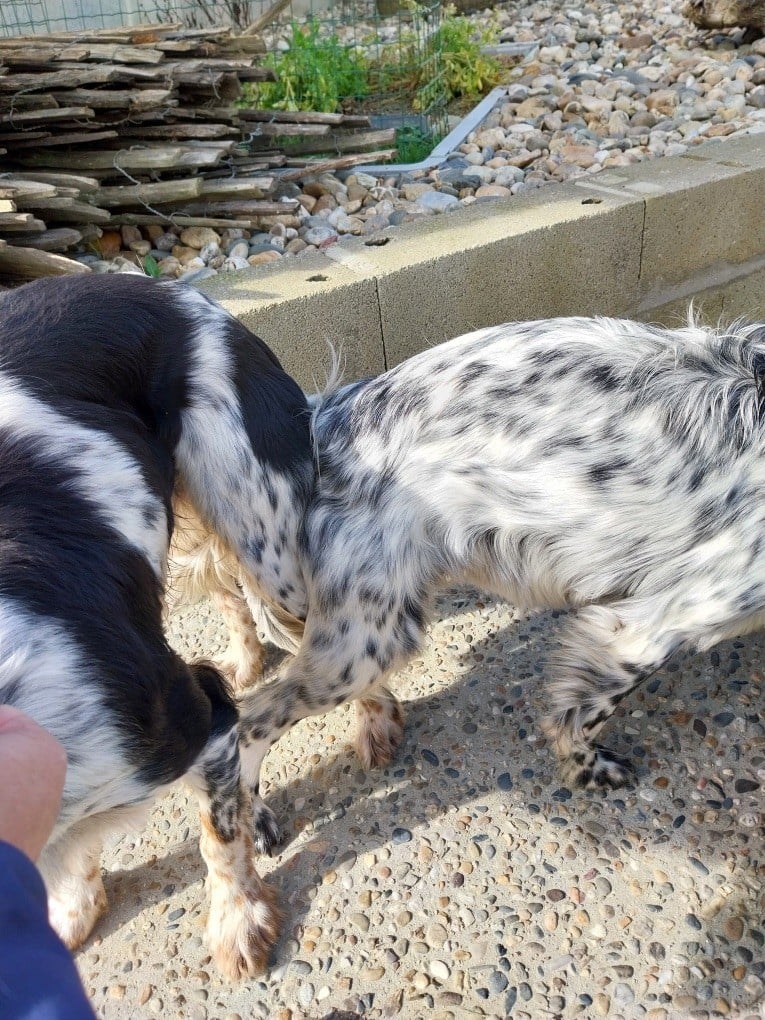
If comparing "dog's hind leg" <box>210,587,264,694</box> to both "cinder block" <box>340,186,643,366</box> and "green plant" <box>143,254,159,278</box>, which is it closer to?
"cinder block" <box>340,186,643,366</box>

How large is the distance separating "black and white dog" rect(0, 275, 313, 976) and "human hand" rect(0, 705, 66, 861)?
72 cm

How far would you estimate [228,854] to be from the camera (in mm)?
2227

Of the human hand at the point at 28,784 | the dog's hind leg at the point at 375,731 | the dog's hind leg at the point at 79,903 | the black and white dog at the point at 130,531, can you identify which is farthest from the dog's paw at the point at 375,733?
the human hand at the point at 28,784

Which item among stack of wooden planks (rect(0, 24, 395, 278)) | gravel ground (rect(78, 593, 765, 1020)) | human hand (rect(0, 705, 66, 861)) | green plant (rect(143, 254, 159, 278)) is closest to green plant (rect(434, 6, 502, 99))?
stack of wooden planks (rect(0, 24, 395, 278))

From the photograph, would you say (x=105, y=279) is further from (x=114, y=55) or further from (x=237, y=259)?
(x=114, y=55)

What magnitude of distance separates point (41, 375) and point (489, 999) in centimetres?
162

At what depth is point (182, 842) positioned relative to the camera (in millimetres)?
2529

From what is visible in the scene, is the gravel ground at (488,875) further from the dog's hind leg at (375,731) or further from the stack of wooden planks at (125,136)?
the stack of wooden planks at (125,136)

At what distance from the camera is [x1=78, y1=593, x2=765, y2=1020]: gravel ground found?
6.82 feet

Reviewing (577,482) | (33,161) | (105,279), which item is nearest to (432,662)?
(577,482)

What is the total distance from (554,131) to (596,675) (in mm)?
4258

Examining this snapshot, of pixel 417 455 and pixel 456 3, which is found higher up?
pixel 456 3

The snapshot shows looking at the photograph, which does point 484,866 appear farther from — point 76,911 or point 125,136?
point 125,136

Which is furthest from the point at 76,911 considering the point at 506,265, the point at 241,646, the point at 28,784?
the point at 506,265
